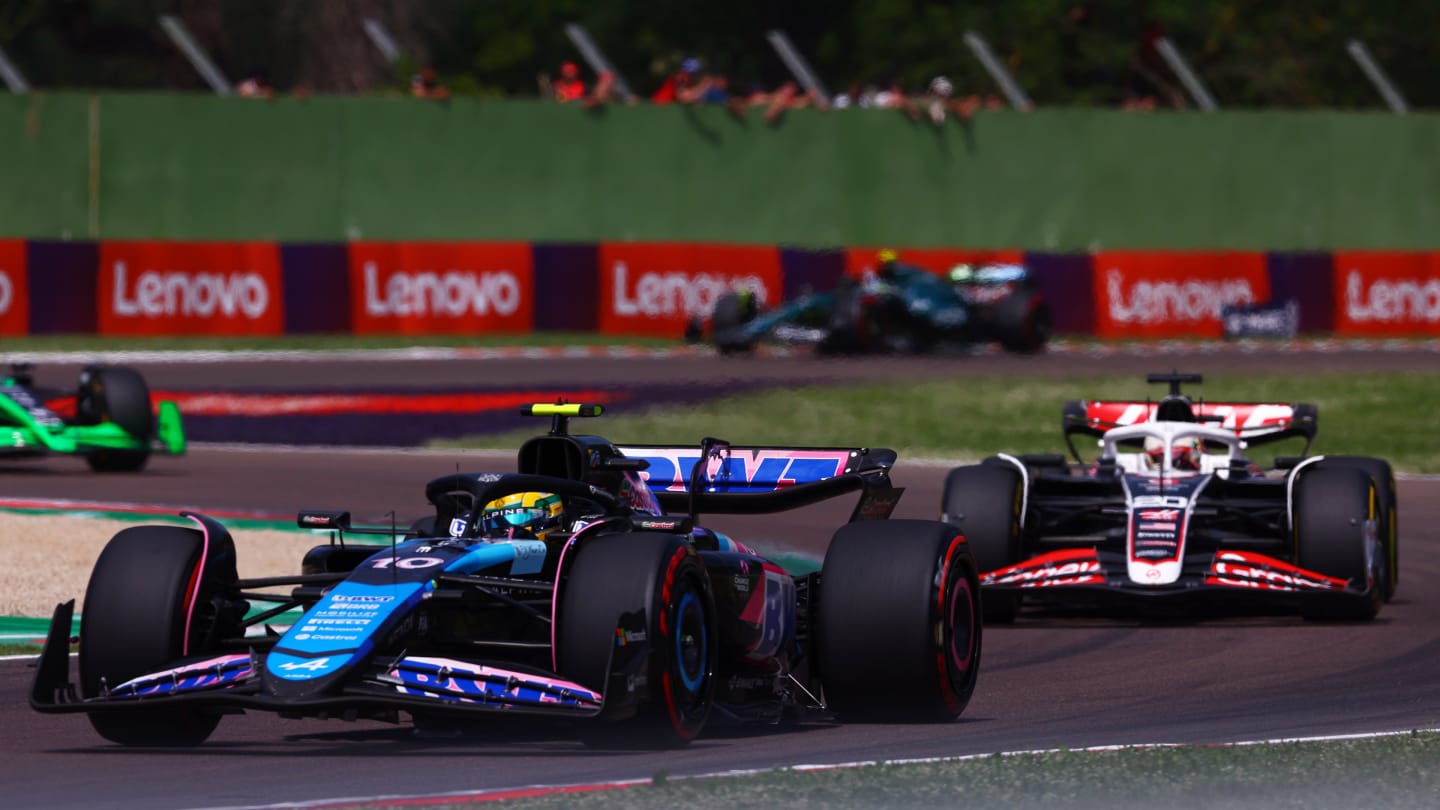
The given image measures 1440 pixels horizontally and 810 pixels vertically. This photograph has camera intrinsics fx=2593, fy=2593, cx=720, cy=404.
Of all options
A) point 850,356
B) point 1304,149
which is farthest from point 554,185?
point 1304,149

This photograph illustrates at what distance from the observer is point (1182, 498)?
12.9 metres

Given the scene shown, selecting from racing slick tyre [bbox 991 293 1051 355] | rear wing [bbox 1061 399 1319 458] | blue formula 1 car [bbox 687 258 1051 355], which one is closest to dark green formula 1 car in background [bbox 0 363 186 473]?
rear wing [bbox 1061 399 1319 458]

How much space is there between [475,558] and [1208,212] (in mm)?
26712

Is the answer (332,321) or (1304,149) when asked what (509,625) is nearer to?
(332,321)

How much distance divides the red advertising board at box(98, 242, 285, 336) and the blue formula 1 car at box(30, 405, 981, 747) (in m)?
20.3

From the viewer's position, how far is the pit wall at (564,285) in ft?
94.6

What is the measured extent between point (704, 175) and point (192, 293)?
6.76 metres

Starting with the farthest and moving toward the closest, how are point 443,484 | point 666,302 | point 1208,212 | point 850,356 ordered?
1. point 1208,212
2. point 666,302
3. point 850,356
4. point 443,484

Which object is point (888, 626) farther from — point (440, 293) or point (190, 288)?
point (440, 293)

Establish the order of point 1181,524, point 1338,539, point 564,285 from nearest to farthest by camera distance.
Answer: point 1338,539 → point 1181,524 → point 564,285

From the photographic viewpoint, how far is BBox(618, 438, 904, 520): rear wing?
9.93 m

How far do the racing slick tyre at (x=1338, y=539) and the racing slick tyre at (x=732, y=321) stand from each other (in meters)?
16.4

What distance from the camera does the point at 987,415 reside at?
2391cm

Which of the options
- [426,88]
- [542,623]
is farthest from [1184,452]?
[426,88]
